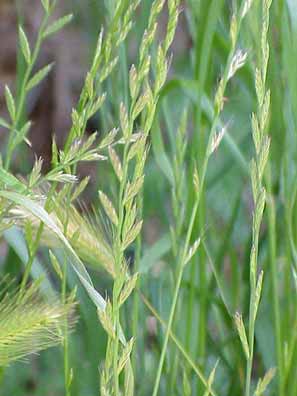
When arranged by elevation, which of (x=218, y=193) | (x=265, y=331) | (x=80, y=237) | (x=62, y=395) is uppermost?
(x=80, y=237)

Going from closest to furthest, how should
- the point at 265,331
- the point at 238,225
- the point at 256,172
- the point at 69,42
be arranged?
the point at 256,172 → the point at 265,331 → the point at 238,225 → the point at 69,42

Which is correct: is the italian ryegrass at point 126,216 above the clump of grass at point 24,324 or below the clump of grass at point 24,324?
above

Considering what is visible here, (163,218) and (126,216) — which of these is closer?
(126,216)

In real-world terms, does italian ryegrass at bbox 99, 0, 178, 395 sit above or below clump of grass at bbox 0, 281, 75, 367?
above

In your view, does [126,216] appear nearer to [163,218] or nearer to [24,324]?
[24,324]

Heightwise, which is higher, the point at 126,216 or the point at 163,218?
the point at 126,216

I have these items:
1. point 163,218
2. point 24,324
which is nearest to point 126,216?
point 24,324

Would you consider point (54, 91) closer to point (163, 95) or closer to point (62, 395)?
point (62, 395)

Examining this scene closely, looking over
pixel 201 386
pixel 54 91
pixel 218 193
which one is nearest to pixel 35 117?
pixel 54 91
